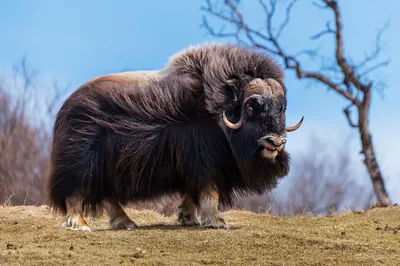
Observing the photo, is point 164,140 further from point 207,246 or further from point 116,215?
point 207,246

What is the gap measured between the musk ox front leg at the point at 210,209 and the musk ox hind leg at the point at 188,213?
18.4 inches

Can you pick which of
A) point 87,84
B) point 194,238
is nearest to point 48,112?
point 87,84

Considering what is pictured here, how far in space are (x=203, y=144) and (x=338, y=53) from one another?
751 centimetres

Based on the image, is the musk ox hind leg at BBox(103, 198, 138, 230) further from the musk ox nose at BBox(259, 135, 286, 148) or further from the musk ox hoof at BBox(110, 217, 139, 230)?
the musk ox nose at BBox(259, 135, 286, 148)

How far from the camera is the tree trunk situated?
13414 millimetres

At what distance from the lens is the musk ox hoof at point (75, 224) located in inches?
279

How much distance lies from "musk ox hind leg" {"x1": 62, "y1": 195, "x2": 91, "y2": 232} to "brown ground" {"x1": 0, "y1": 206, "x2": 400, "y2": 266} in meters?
0.23

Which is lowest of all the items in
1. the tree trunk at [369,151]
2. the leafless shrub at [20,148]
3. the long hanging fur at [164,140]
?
the leafless shrub at [20,148]

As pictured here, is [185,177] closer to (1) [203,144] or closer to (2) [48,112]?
(1) [203,144]

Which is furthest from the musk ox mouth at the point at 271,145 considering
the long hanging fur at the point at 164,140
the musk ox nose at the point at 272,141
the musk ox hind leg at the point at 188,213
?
the musk ox hind leg at the point at 188,213

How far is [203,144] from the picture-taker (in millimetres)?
6953

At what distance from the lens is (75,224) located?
710 cm

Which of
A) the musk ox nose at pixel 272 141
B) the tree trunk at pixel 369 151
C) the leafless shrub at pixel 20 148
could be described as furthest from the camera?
the leafless shrub at pixel 20 148

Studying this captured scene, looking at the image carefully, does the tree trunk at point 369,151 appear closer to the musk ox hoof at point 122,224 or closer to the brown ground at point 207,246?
the brown ground at point 207,246
